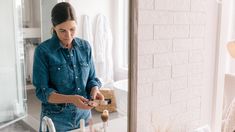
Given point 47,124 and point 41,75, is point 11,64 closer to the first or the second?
point 41,75

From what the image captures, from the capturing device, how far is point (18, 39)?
78 centimetres

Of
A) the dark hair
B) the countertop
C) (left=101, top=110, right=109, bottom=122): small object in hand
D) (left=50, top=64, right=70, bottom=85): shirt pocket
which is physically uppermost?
the dark hair

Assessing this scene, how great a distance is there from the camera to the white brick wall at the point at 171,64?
1045mm

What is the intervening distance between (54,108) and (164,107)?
50cm

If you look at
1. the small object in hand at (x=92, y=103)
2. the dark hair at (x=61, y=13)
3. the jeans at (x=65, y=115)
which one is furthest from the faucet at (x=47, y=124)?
the dark hair at (x=61, y=13)

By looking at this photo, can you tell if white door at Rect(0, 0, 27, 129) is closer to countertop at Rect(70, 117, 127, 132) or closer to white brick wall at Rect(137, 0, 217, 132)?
countertop at Rect(70, 117, 127, 132)

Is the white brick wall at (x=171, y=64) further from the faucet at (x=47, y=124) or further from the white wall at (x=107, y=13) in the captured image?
the faucet at (x=47, y=124)

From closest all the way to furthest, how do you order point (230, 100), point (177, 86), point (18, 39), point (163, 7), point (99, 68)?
point (18, 39) → point (99, 68) → point (163, 7) → point (177, 86) → point (230, 100)

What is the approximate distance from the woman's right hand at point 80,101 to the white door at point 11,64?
16cm

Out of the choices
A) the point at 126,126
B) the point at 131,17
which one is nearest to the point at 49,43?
the point at 131,17

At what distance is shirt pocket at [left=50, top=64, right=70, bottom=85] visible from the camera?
0.84 meters

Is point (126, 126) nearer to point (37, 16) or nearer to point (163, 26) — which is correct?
point (163, 26)

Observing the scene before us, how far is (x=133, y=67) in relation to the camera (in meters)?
1.01

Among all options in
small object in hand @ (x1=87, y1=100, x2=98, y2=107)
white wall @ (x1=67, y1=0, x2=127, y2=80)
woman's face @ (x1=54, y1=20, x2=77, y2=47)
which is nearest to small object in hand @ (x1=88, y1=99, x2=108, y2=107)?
small object in hand @ (x1=87, y1=100, x2=98, y2=107)
